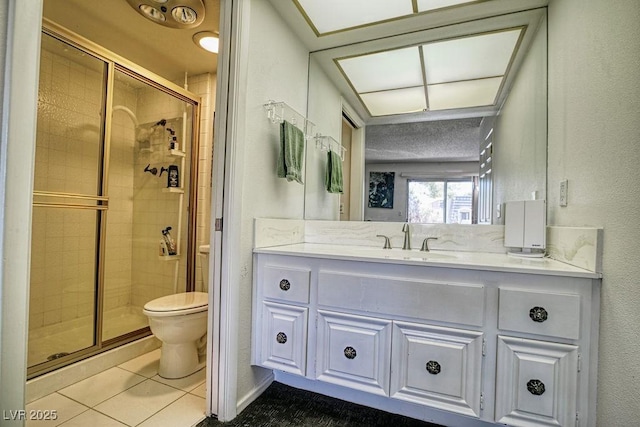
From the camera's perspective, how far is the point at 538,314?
1.11 meters

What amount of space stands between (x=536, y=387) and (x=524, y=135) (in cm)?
128

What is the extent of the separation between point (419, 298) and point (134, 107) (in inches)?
111

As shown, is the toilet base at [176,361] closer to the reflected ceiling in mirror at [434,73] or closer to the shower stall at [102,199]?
the shower stall at [102,199]

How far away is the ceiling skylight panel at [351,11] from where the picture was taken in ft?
5.36

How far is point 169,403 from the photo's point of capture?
1583 millimetres

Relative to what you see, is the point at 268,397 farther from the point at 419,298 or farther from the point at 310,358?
the point at 419,298

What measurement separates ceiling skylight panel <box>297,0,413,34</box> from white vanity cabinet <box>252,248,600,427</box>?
1387 mm

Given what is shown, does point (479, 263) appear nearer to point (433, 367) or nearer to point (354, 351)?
point (433, 367)

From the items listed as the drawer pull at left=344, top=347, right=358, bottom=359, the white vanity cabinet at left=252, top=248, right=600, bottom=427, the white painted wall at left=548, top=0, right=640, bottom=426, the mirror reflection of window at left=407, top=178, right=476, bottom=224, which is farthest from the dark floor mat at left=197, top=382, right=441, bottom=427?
the mirror reflection of window at left=407, top=178, right=476, bottom=224

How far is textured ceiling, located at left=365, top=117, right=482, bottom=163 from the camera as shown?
6.03 feet

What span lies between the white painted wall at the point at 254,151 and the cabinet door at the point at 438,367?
757 millimetres

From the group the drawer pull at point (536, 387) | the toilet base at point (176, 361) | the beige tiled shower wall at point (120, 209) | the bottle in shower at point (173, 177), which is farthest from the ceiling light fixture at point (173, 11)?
the drawer pull at point (536, 387)

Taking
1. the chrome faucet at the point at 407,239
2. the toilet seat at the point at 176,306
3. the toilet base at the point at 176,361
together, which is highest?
the chrome faucet at the point at 407,239

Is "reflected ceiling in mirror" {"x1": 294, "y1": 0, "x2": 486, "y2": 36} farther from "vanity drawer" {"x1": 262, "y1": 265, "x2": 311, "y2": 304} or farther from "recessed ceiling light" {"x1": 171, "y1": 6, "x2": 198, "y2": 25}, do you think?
"vanity drawer" {"x1": 262, "y1": 265, "x2": 311, "y2": 304}
